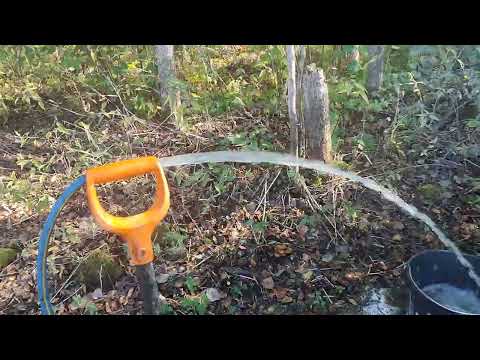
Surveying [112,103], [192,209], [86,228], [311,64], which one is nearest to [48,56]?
[112,103]

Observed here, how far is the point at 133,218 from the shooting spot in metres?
1.30

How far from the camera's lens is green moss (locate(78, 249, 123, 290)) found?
70.4 inches

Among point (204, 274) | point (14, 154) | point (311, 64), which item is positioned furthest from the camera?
point (14, 154)

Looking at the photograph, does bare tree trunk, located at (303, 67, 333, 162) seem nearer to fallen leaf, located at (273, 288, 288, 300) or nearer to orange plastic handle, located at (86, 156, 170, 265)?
fallen leaf, located at (273, 288, 288, 300)

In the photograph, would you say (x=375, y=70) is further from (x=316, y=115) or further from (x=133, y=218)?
(x=133, y=218)

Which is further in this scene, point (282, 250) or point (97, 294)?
point (282, 250)

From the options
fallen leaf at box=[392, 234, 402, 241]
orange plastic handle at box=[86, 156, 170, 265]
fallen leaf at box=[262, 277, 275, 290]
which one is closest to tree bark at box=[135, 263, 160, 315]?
orange plastic handle at box=[86, 156, 170, 265]

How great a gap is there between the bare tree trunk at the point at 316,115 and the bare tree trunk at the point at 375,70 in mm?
495

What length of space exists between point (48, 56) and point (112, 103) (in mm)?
346

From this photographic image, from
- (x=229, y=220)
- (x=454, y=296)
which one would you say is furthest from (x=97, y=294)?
(x=454, y=296)

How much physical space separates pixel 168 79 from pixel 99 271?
0.92 meters

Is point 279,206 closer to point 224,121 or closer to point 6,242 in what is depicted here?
point 224,121

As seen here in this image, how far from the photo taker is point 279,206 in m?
1.99

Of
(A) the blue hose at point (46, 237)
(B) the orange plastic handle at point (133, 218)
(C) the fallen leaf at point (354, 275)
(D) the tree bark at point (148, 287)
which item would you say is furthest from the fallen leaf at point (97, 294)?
(C) the fallen leaf at point (354, 275)
